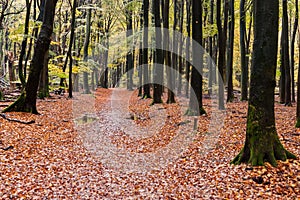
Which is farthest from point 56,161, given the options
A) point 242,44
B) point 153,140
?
point 242,44

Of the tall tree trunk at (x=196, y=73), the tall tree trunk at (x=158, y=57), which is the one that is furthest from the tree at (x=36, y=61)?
the tall tree trunk at (x=158, y=57)

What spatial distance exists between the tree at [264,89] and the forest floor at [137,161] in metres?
0.35

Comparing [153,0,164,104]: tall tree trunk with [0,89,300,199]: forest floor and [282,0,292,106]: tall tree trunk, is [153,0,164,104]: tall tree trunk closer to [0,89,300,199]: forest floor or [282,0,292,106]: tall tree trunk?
[0,89,300,199]: forest floor

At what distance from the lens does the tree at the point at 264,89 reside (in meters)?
6.10

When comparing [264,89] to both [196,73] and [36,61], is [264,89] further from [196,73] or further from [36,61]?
[36,61]

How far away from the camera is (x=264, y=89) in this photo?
6141 mm

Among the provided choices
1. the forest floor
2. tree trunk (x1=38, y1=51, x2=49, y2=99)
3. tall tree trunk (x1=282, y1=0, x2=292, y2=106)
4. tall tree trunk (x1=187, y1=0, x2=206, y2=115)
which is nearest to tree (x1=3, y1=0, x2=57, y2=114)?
the forest floor

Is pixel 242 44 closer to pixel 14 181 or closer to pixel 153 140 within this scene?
pixel 153 140

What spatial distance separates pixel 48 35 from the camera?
39.1ft

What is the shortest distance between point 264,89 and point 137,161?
386cm

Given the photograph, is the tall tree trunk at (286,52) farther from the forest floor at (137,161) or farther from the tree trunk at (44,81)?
the tree trunk at (44,81)

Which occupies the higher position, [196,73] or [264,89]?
[196,73]

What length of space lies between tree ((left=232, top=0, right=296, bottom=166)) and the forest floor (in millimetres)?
350

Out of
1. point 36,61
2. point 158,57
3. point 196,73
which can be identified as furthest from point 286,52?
point 36,61
